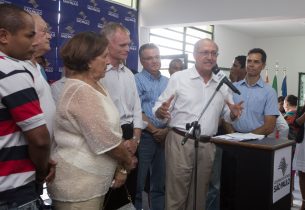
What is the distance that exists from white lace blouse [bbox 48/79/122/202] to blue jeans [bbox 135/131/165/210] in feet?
4.98

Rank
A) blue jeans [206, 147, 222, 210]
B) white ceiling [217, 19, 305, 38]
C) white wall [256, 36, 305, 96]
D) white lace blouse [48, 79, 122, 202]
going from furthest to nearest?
white wall [256, 36, 305, 96] < white ceiling [217, 19, 305, 38] < blue jeans [206, 147, 222, 210] < white lace blouse [48, 79, 122, 202]

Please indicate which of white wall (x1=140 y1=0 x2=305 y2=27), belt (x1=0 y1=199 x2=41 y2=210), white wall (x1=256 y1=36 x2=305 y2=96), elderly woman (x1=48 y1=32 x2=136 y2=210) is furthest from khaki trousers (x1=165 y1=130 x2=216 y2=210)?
white wall (x1=256 y1=36 x2=305 y2=96)

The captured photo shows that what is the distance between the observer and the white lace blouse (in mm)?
1517

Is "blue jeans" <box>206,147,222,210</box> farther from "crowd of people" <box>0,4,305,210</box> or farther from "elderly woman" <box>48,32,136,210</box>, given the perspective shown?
"elderly woman" <box>48,32,136,210</box>

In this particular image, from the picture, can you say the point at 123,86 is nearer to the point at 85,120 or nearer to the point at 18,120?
the point at 85,120

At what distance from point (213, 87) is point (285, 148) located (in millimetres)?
730

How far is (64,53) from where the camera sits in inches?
65.0

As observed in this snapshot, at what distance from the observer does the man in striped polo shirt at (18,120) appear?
4.02ft

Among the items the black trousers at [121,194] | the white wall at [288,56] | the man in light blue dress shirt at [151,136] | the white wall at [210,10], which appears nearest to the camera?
the black trousers at [121,194]

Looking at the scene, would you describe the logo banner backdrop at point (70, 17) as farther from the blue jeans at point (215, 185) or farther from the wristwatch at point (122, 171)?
the wristwatch at point (122, 171)

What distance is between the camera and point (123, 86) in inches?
95.5

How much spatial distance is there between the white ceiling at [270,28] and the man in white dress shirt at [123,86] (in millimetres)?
7544

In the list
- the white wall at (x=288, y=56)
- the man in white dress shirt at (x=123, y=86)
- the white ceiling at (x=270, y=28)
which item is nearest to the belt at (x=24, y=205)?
the man in white dress shirt at (x=123, y=86)

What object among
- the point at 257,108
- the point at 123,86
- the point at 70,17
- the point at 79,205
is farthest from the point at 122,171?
the point at 70,17
